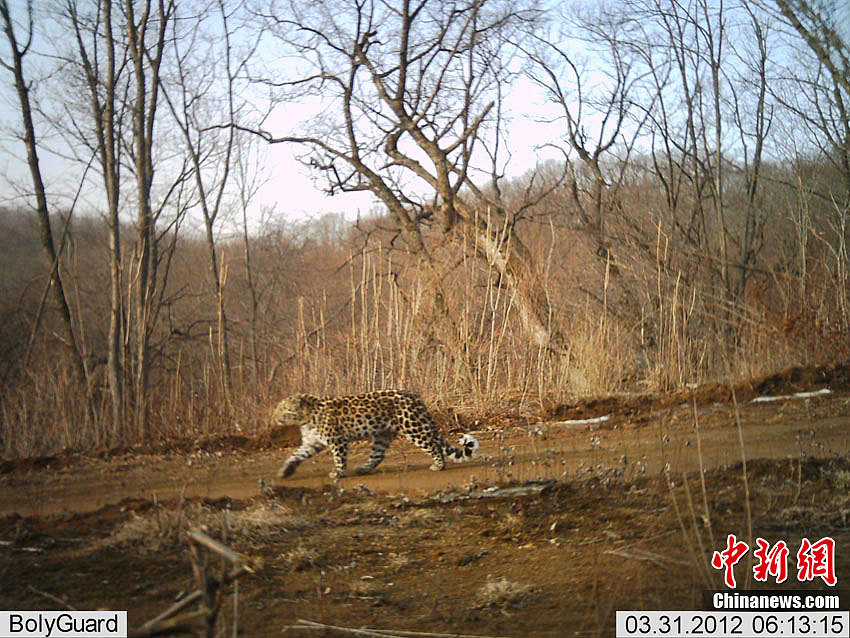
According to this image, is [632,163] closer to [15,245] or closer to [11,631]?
[11,631]

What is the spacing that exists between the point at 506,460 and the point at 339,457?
1187 millimetres

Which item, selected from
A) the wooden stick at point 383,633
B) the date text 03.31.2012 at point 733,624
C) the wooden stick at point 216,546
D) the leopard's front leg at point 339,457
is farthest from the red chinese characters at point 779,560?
the leopard's front leg at point 339,457

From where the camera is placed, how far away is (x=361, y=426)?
15.7 feet

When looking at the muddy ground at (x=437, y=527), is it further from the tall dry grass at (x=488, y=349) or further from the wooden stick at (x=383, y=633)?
the tall dry grass at (x=488, y=349)

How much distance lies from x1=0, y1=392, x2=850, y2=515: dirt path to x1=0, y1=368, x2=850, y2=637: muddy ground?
3 centimetres

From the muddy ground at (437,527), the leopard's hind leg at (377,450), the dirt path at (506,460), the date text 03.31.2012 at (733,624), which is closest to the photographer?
the date text 03.31.2012 at (733,624)

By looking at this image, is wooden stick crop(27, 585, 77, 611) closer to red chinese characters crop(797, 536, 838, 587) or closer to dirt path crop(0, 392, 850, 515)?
dirt path crop(0, 392, 850, 515)

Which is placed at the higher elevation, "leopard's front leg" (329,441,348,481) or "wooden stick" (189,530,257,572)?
"wooden stick" (189,530,257,572)

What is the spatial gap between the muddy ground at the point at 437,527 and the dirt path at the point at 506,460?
27 millimetres

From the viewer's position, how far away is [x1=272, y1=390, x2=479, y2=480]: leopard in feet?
15.5

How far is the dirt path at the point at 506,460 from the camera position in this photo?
4.60 metres

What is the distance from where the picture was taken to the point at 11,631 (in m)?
2.54

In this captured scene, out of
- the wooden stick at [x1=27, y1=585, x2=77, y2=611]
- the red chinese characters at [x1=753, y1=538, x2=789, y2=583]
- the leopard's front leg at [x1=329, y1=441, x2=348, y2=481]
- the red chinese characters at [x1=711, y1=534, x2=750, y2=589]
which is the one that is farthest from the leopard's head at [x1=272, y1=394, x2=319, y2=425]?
the red chinese characters at [x1=753, y1=538, x2=789, y2=583]

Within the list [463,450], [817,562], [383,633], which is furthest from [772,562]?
[463,450]
